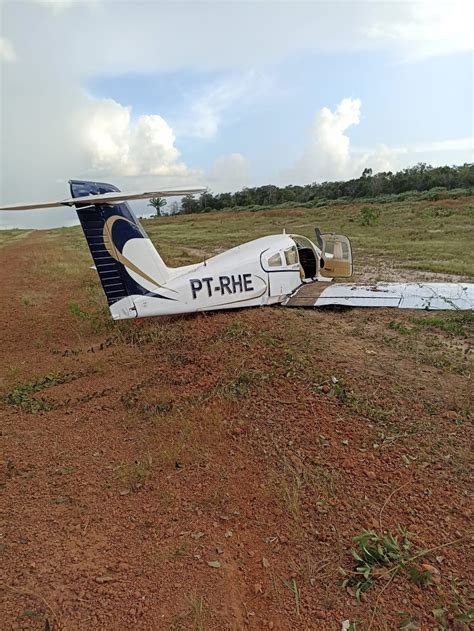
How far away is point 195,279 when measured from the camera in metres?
8.58

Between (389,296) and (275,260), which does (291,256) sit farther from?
(389,296)

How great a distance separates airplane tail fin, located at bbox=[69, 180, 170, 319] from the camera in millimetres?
7891

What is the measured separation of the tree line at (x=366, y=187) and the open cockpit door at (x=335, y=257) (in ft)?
146

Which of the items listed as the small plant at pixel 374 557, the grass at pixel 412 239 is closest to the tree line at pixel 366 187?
the grass at pixel 412 239

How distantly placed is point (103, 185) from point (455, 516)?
728 centimetres

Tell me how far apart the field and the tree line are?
49.2 metres

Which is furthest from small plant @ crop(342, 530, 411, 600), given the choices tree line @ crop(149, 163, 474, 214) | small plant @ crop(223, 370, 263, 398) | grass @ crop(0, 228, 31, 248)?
tree line @ crop(149, 163, 474, 214)

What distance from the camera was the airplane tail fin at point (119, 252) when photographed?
789 centimetres

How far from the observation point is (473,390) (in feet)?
17.4

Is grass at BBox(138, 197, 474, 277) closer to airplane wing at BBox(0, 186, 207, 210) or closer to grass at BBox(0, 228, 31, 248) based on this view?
airplane wing at BBox(0, 186, 207, 210)

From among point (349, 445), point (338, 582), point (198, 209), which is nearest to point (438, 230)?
point (349, 445)

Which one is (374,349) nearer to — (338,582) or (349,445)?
(349,445)

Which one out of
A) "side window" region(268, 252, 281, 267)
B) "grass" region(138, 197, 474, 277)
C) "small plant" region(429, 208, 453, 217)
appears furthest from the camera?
"small plant" region(429, 208, 453, 217)

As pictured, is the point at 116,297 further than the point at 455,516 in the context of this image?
Yes
